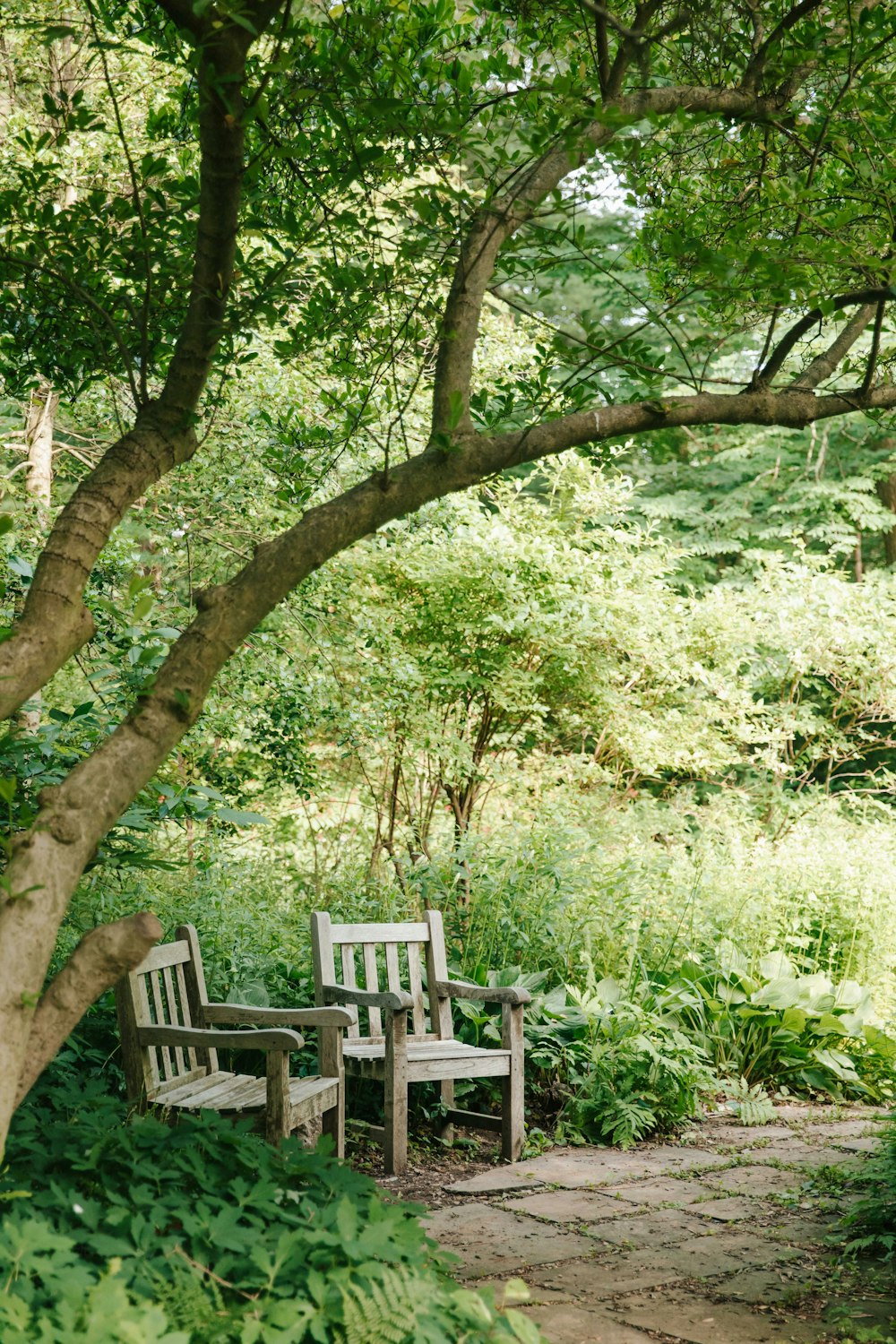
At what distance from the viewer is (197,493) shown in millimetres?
6488

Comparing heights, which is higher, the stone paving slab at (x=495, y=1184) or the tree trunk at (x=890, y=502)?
the tree trunk at (x=890, y=502)

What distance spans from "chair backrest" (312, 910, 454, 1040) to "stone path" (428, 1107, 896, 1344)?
0.77m

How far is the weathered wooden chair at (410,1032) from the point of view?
14.9 feet

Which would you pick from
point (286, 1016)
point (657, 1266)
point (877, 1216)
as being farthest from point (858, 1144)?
point (286, 1016)

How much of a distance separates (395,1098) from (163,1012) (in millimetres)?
973

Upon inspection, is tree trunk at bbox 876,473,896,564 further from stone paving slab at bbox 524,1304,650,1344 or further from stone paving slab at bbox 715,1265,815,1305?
stone paving slab at bbox 524,1304,650,1344

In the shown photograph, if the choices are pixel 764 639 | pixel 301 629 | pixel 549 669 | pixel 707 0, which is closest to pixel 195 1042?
pixel 301 629

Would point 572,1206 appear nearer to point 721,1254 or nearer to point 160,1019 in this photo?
point 721,1254

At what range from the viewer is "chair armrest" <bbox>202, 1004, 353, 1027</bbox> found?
421 centimetres

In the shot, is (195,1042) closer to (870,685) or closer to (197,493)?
(197,493)

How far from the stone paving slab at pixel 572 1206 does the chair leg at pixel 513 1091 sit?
463 millimetres

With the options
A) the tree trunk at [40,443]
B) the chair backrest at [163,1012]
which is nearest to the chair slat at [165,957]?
the chair backrest at [163,1012]

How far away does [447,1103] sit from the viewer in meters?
5.05

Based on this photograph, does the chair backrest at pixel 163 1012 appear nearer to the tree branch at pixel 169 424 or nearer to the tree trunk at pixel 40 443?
the tree branch at pixel 169 424
